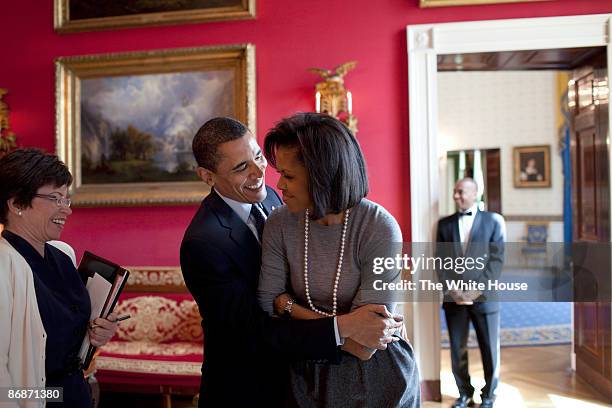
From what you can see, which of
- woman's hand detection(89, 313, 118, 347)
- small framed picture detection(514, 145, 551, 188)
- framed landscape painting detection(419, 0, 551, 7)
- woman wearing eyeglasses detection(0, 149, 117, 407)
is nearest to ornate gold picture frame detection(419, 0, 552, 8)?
framed landscape painting detection(419, 0, 551, 7)

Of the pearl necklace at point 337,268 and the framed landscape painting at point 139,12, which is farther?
the framed landscape painting at point 139,12

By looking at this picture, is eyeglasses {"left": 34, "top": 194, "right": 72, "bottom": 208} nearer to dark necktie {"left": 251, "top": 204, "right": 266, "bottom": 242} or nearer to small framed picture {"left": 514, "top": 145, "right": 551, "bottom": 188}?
dark necktie {"left": 251, "top": 204, "right": 266, "bottom": 242}

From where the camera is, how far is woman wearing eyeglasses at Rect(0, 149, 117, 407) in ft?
6.64

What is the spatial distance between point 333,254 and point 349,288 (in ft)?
0.36

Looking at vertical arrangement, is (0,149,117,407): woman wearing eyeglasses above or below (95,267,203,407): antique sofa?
above

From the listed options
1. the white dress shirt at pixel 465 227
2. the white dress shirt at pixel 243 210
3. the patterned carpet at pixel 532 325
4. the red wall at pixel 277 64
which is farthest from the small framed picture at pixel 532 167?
the white dress shirt at pixel 243 210

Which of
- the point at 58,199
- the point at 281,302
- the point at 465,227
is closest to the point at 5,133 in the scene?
the point at 58,199

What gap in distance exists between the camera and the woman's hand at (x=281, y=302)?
1.73m

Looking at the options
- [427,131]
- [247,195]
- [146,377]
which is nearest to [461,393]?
[427,131]

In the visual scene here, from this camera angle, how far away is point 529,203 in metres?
12.5

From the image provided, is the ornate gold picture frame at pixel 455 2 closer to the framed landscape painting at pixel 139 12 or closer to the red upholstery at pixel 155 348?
the framed landscape painting at pixel 139 12

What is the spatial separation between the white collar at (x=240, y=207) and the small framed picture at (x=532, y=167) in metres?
11.4

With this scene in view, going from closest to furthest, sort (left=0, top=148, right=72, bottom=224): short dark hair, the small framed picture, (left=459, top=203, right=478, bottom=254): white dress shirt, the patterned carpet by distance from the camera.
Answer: (left=0, top=148, right=72, bottom=224): short dark hair, (left=459, top=203, right=478, bottom=254): white dress shirt, the patterned carpet, the small framed picture

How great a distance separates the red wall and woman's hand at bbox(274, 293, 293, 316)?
3.68 meters
